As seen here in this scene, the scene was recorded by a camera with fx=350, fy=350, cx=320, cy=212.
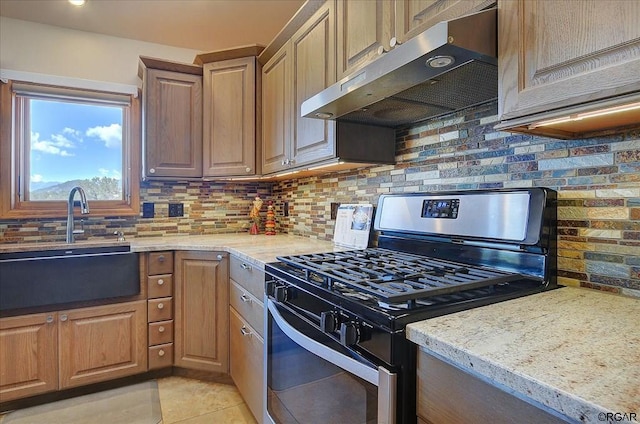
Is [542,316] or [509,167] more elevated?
[509,167]

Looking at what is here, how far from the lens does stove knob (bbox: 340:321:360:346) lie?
0.85m

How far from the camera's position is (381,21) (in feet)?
4.50

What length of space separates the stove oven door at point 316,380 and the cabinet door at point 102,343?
1125mm

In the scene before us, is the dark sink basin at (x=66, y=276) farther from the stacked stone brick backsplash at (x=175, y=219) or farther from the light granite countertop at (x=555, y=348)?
the light granite countertop at (x=555, y=348)

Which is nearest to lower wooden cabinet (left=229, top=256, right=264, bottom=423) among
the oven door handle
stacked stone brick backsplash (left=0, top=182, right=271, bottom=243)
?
the oven door handle

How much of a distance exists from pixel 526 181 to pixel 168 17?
2428mm

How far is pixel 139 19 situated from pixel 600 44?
265cm

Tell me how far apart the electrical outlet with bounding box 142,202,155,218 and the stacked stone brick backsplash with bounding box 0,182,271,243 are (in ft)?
0.08

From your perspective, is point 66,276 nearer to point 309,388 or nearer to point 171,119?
point 171,119

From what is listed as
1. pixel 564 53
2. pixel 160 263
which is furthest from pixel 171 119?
pixel 564 53

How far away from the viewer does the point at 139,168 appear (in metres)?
2.67

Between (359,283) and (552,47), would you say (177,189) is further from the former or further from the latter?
(552,47)

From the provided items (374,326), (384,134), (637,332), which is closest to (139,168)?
(384,134)

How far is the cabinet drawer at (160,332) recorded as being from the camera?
86.4 inches
